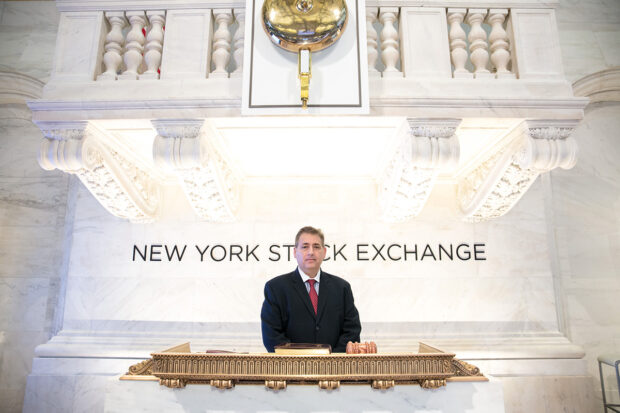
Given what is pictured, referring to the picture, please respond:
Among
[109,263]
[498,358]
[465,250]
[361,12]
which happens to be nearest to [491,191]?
[465,250]

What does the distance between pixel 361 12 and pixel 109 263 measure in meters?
4.08

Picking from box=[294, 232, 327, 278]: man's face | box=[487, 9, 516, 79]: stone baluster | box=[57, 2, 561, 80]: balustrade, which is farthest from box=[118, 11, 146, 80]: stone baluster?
box=[487, 9, 516, 79]: stone baluster

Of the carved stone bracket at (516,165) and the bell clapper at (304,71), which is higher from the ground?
the bell clapper at (304,71)

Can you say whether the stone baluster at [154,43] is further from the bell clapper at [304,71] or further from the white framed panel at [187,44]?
the bell clapper at [304,71]

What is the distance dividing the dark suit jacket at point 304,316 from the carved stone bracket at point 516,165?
6.94 feet

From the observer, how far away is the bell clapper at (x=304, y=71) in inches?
133

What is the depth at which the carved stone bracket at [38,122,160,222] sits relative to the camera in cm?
383

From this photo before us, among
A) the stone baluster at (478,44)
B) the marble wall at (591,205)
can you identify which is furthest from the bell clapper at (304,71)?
the marble wall at (591,205)

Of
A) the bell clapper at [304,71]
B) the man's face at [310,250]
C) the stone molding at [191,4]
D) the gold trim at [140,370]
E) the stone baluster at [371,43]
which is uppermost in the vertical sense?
the stone molding at [191,4]

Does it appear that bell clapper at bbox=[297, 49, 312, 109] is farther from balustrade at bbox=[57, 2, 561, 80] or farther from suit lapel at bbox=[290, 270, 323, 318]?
suit lapel at bbox=[290, 270, 323, 318]

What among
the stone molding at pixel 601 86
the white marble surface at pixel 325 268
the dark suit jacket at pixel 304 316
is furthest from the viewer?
the stone molding at pixel 601 86

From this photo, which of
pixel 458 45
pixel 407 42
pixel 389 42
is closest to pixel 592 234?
pixel 458 45

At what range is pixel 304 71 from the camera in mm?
3406

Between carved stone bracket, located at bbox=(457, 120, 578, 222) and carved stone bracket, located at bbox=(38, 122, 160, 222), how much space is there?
12.4 feet
